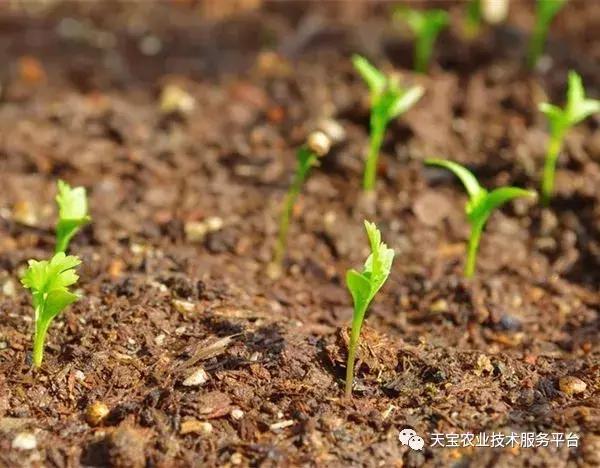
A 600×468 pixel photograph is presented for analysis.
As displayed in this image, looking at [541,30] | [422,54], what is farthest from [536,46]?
[422,54]

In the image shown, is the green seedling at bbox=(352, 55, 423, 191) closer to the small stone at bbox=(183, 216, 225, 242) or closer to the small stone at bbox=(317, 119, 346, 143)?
the small stone at bbox=(317, 119, 346, 143)

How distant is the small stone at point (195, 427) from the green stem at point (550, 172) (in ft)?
4.55

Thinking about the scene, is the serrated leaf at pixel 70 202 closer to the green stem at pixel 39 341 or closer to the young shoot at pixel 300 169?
the green stem at pixel 39 341

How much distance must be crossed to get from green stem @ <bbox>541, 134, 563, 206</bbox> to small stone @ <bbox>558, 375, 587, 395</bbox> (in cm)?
87

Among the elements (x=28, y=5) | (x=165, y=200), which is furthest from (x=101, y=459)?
(x=28, y=5)

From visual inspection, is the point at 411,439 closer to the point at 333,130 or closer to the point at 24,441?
the point at 24,441

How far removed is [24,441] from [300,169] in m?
0.99

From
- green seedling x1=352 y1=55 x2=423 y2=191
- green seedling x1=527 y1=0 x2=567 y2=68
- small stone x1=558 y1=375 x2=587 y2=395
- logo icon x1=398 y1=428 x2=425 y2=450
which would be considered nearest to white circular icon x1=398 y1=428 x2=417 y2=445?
logo icon x1=398 y1=428 x2=425 y2=450

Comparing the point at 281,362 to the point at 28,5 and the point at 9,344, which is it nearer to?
the point at 9,344

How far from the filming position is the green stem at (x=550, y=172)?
2.62 meters

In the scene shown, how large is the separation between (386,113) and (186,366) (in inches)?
39.3

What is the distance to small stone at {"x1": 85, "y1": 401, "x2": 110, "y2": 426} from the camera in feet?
6.12

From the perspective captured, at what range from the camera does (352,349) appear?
6.20 ft

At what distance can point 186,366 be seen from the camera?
6.47 feet
